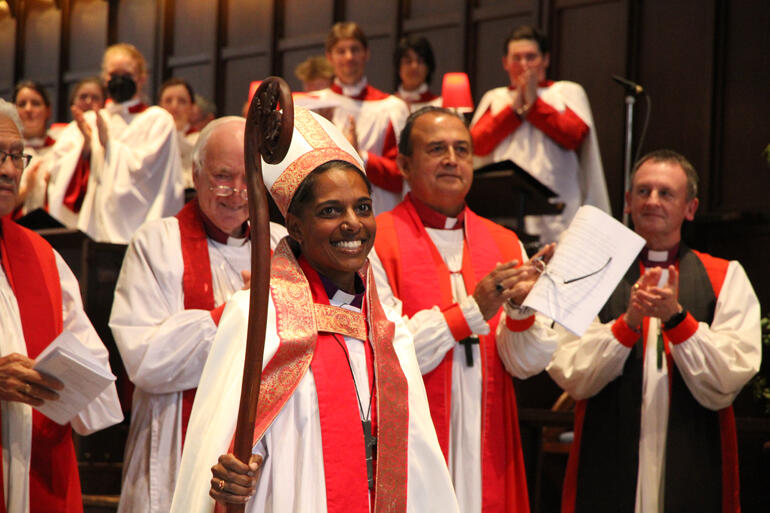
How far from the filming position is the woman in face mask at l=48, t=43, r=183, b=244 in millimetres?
7941

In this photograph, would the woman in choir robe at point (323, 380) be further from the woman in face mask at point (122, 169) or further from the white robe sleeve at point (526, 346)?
the woman in face mask at point (122, 169)

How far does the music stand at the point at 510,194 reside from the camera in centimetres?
648

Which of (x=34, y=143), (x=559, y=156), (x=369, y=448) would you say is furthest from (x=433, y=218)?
(x=34, y=143)

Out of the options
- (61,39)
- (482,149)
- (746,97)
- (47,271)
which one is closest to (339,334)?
(47,271)

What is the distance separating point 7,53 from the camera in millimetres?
13383

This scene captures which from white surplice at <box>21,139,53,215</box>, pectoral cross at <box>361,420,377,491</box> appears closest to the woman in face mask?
white surplice at <box>21,139,53,215</box>

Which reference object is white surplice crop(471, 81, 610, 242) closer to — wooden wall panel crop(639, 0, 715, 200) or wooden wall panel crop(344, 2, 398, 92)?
wooden wall panel crop(639, 0, 715, 200)

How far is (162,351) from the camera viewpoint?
12.6 ft

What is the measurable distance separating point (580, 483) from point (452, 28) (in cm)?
636

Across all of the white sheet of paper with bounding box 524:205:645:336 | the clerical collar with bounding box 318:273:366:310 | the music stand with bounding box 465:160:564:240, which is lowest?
the clerical collar with bounding box 318:273:366:310

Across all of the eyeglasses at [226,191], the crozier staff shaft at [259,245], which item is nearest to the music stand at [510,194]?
the eyeglasses at [226,191]

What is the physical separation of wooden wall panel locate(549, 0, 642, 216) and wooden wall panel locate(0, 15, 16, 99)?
297 inches

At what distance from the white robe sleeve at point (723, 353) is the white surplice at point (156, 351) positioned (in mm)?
1981

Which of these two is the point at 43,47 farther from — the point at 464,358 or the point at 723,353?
the point at 723,353
